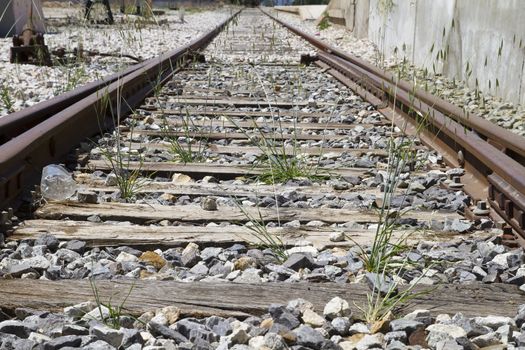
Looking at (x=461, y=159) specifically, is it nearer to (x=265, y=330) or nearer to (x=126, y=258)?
(x=126, y=258)

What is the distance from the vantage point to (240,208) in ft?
9.31

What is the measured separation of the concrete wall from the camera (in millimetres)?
5973

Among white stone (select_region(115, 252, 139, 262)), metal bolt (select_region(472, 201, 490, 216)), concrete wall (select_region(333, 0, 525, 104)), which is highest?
concrete wall (select_region(333, 0, 525, 104))

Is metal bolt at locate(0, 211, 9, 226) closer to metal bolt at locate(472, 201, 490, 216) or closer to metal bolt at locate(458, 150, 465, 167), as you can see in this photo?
metal bolt at locate(472, 201, 490, 216)

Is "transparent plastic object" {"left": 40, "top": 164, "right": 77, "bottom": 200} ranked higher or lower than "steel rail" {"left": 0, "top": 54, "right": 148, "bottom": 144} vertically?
lower

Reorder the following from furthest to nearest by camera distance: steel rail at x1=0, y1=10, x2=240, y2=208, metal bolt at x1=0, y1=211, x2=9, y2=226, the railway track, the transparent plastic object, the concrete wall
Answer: the concrete wall → the transparent plastic object → steel rail at x1=0, y1=10, x2=240, y2=208 → metal bolt at x1=0, y1=211, x2=9, y2=226 → the railway track

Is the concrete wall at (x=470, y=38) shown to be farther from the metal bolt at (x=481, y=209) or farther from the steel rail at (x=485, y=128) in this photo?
the metal bolt at (x=481, y=209)

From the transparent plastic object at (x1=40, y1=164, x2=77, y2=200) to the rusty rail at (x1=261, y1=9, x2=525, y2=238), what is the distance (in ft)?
4.28

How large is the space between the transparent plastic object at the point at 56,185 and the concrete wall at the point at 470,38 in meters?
2.41

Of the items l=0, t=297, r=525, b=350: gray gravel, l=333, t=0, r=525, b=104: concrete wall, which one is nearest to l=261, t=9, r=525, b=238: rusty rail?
l=333, t=0, r=525, b=104: concrete wall

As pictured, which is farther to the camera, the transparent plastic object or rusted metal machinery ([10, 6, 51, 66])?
rusted metal machinery ([10, 6, 51, 66])

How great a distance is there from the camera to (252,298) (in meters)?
2.07

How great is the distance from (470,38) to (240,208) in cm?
508

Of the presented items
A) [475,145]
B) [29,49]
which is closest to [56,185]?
[475,145]
